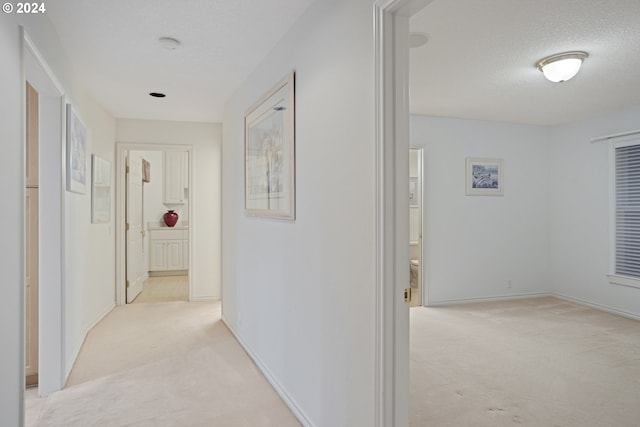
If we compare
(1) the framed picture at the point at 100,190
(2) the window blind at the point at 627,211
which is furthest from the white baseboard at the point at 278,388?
(2) the window blind at the point at 627,211

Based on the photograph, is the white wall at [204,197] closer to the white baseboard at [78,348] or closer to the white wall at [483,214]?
→ the white baseboard at [78,348]

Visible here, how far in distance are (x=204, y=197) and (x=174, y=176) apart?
2571 millimetres

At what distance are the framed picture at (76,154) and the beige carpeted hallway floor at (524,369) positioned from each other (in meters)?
2.96

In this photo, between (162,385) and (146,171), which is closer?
(162,385)

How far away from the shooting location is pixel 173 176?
25.9ft

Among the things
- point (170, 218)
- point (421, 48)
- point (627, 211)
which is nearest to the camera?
point (421, 48)

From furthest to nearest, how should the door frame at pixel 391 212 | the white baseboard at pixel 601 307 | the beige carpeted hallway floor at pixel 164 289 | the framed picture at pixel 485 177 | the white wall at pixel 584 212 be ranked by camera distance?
the beige carpeted hallway floor at pixel 164 289 → the framed picture at pixel 485 177 → the white wall at pixel 584 212 → the white baseboard at pixel 601 307 → the door frame at pixel 391 212

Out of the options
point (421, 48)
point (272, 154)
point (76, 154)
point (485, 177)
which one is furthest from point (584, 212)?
point (76, 154)

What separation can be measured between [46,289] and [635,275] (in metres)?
6.02

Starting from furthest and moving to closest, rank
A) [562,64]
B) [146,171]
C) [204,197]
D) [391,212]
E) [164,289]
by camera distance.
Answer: [146,171]
[164,289]
[204,197]
[562,64]
[391,212]

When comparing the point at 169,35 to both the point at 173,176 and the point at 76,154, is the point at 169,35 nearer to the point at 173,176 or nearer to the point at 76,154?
the point at 76,154

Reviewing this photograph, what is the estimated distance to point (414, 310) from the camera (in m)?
5.03

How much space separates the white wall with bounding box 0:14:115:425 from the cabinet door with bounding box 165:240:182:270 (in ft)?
10.9

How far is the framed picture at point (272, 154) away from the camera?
255 cm
